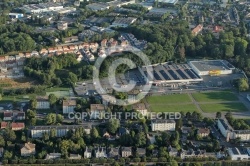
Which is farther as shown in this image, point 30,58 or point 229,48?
point 229,48

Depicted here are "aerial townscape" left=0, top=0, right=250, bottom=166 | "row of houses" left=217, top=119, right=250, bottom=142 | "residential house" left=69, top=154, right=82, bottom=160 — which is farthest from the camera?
"row of houses" left=217, top=119, right=250, bottom=142

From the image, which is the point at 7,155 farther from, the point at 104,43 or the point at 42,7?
the point at 42,7

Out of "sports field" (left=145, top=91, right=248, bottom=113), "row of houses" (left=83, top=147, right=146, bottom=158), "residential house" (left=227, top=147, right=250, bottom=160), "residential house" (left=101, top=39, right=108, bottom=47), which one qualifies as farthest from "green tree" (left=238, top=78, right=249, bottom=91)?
"residential house" (left=101, top=39, right=108, bottom=47)

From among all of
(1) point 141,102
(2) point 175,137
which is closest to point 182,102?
(1) point 141,102

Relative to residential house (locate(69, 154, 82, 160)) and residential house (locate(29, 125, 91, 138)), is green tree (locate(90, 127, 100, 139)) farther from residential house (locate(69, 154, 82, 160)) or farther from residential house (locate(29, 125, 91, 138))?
residential house (locate(69, 154, 82, 160))

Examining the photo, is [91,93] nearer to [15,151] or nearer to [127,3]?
[15,151]

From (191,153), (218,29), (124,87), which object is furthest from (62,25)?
(191,153)

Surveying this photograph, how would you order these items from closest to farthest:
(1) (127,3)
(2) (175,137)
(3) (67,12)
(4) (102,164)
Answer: (4) (102,164), (2) (175,137), (3) (67,12), (1) (127,3)

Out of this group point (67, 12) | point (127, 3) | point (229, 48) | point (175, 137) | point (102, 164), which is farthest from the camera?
point (127, 3)
